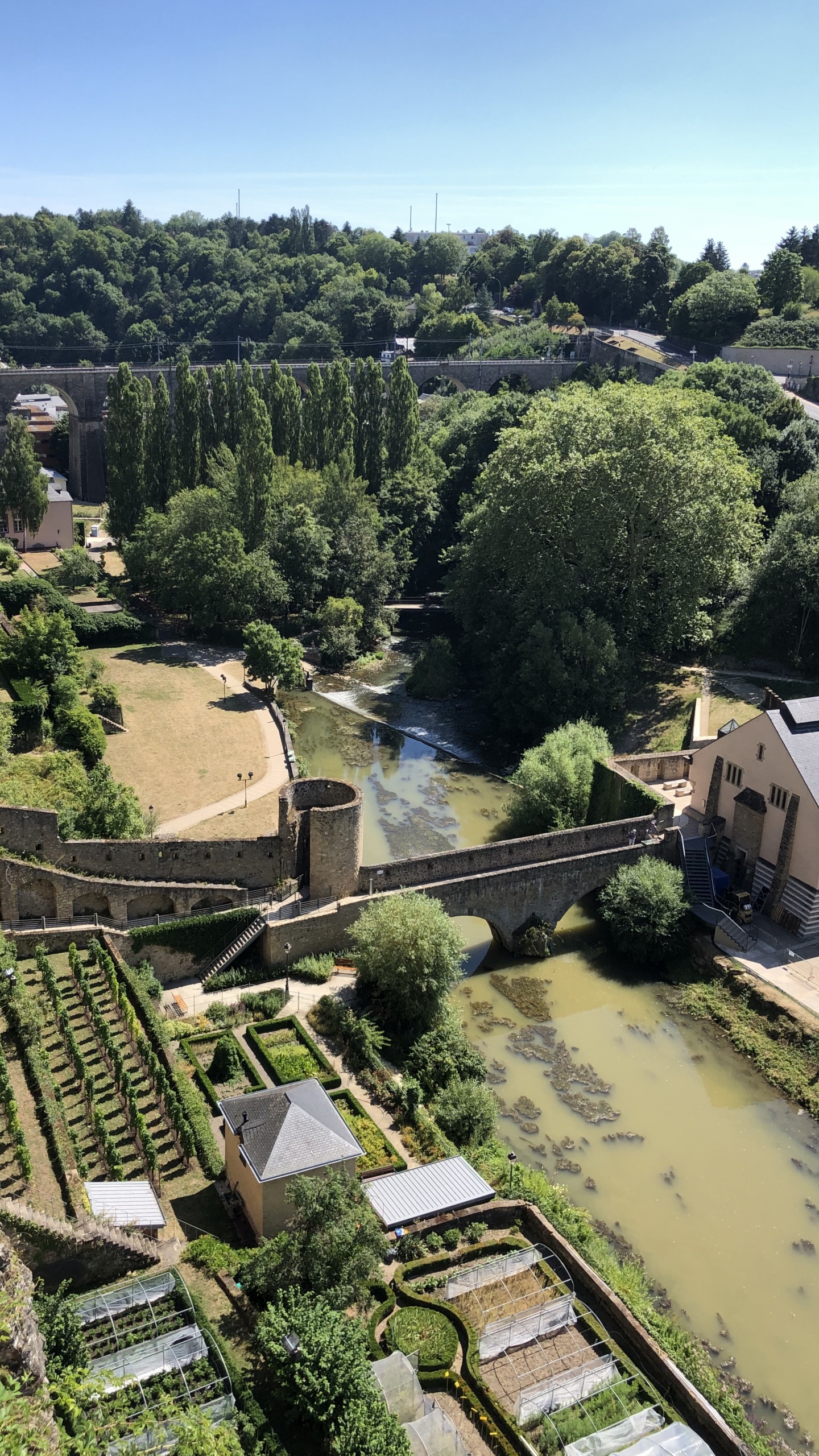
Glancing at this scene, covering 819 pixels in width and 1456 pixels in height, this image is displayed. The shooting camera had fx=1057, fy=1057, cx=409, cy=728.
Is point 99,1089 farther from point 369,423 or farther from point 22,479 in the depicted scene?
point 369,423

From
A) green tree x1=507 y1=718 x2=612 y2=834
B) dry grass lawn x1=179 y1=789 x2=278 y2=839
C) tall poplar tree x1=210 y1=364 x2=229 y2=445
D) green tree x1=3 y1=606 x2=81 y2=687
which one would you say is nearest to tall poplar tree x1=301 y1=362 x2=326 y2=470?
tall poplar tree x1=210 y1=364 x2=229 y2=445

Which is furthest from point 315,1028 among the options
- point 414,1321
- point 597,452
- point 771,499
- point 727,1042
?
point 771,499

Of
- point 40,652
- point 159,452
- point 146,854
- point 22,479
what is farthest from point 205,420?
point 146,854

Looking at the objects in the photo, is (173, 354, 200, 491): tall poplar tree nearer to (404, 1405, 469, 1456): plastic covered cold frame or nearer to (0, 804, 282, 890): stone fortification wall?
(0, 804, 282, 890): stone fortification wall

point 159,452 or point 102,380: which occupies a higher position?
point 102,380

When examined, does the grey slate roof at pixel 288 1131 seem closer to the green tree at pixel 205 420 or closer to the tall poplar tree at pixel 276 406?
the green tree at pixel 205 420

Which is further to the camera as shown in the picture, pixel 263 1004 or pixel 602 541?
pixel 602 541

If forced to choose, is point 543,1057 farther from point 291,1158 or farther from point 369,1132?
point 291,1158

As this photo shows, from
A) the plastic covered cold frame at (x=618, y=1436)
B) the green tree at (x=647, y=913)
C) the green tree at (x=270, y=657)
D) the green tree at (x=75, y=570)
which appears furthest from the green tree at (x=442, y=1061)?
the green tree at (x=75, y=570)
